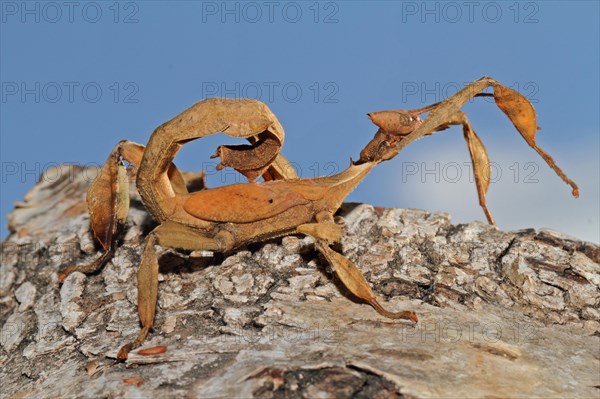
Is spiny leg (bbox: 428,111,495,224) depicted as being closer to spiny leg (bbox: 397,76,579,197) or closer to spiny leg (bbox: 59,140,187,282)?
spiny leg (bbox: 397,76,579,197)

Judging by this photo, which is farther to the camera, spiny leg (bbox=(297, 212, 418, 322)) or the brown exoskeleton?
the brown exoskeleton

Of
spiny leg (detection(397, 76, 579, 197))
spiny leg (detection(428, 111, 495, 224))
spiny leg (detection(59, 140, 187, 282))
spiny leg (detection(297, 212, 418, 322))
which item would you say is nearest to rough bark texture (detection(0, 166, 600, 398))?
spiny leg (detection(297, 212, 418, 322))

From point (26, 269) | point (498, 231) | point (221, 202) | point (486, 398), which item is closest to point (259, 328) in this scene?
point (221, 202)

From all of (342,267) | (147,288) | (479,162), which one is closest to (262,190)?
(342,267)

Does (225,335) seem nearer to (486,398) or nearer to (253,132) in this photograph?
(253,132)

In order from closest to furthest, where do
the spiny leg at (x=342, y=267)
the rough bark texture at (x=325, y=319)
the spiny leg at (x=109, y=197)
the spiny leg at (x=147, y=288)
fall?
the rough bark texture at (x=325, y=319), the spiny leg at (x=342, y=267), the spiny leg at (x=147, y=288), the spiny leg at (x=109, y=197)

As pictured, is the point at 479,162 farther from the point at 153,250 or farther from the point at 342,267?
the point at 153,250

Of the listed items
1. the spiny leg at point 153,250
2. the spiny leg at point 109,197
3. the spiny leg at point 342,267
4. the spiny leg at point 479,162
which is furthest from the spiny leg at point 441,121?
the spiny leg at point 109,197

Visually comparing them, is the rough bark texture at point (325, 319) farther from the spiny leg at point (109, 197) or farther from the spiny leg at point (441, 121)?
the spiny leg at point (441, 121)
